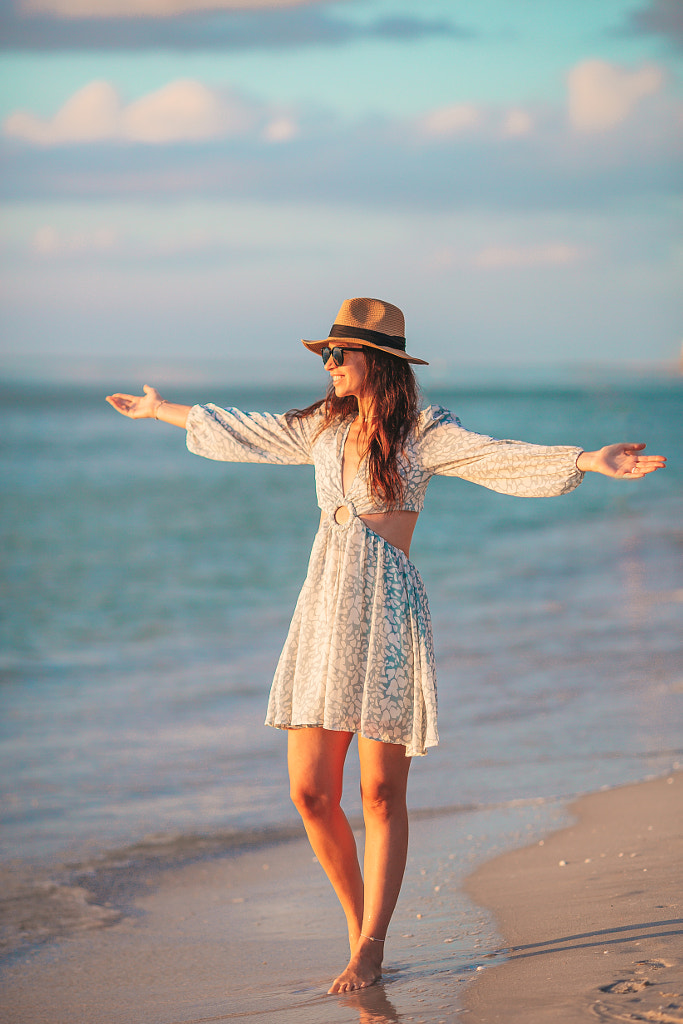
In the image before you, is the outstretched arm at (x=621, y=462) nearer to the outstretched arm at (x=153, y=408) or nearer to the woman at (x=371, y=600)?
the woman at (x=371, y=600)

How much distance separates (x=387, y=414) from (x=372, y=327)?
272 mm

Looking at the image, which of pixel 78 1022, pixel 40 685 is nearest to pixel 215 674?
pixel 40 685

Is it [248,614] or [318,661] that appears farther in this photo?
[248,614]

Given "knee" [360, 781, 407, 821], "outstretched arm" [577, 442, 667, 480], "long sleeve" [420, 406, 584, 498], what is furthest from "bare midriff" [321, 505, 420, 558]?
"knee" [360, 781, 407, 821]

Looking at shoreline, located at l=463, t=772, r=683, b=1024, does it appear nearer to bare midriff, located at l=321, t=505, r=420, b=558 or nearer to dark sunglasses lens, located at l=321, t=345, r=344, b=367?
bare midriff, located at l=321, t=505, r=420, b=558

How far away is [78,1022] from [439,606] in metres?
8.75

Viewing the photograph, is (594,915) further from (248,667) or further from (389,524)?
(248,667)

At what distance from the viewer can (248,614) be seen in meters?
12.2

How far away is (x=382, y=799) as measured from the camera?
341cm

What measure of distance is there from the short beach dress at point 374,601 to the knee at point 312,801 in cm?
19

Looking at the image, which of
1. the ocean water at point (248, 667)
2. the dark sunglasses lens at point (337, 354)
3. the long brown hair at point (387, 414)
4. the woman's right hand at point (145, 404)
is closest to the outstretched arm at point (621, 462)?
the long brown hair at point (387, 414)

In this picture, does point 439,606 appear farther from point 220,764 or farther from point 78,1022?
point 78,1022

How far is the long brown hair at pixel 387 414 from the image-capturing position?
345 centimetres

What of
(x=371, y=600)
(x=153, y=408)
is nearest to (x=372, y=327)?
(x=371, y=600)
